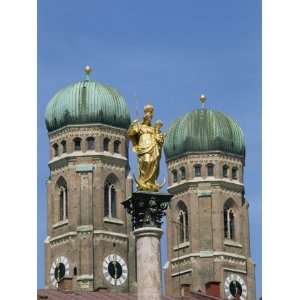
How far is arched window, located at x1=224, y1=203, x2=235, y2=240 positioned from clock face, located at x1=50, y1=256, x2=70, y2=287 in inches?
518

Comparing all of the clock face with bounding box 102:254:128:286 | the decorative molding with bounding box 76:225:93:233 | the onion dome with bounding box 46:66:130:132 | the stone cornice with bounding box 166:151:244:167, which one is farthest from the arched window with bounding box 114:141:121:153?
the clock face with bounding box 102:254:128:286

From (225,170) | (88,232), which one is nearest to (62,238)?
(88,232)

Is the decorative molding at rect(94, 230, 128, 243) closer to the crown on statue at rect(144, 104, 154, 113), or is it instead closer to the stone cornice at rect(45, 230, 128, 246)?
the stone cornice at rect(45, 230, 128, 246)

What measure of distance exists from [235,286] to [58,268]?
44.9ft

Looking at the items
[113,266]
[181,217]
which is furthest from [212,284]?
[181,217]

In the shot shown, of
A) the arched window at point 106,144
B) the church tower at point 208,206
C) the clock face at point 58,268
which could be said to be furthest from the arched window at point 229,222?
the clock face at point 58,268

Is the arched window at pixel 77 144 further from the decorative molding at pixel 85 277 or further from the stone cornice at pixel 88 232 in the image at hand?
the decorative molding at pixel 85 277

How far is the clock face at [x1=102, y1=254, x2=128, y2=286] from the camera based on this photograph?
106 meters

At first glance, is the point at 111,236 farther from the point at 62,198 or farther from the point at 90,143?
the point at 90,143

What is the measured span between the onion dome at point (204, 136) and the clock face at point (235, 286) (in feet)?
30.4

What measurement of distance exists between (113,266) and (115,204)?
4.77 m

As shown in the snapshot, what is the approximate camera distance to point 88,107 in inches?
4358
